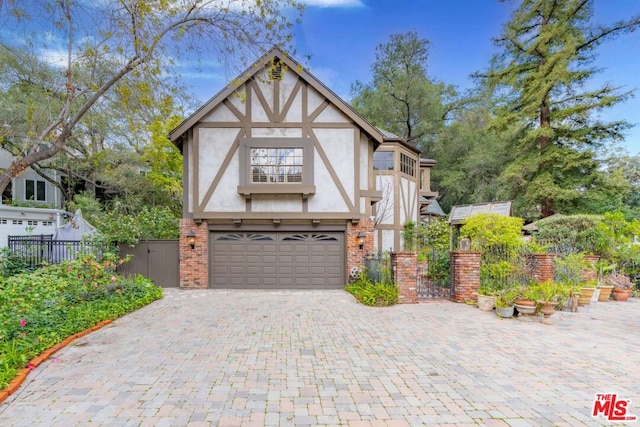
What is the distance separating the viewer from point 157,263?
10688mm

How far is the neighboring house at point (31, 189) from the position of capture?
17312 mm

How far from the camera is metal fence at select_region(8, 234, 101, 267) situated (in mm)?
9891

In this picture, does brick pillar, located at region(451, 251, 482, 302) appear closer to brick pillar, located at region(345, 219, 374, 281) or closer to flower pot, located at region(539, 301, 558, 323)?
flower pot, located at region(539, 301, 558, 323)

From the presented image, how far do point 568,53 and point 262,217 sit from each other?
19.3 metres

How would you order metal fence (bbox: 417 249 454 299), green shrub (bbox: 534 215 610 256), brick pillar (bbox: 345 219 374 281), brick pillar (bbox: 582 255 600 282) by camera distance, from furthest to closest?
brick pillar (bbox: 345 219 374 281) < green shrub (bbox: 534 215 610 256) < brick pillar (bbox: 582 255 600 282) < metal fence (bbox: 417 249 454 299)

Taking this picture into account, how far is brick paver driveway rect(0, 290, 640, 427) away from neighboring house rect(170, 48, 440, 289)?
3677 mm

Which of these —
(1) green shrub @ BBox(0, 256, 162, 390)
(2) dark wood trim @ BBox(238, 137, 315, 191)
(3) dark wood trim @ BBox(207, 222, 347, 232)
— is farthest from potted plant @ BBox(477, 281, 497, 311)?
(1) green shrub @ BBox(0, 256, 162, 390)

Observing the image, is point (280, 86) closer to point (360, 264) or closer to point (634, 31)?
point (360, 264)

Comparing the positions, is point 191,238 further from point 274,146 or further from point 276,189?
point 274,146

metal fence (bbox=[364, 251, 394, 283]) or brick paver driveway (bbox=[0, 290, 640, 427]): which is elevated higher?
metal fence (bbox=[364, 251, 394, 283])

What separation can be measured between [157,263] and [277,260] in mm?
4310

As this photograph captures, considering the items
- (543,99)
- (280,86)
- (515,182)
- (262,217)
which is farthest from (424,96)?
(262,217)

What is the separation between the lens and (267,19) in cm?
722

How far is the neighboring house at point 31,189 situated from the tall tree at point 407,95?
76.7ft
